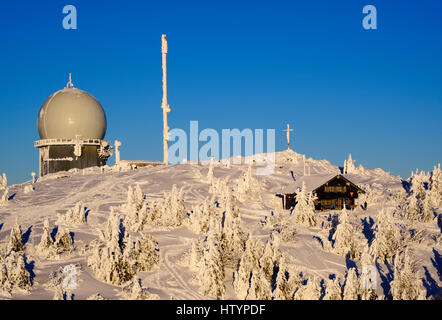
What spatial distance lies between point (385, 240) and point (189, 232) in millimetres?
11858

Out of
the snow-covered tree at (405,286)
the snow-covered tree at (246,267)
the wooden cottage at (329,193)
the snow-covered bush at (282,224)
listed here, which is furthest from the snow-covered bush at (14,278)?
the wooden cottage at (329,193)

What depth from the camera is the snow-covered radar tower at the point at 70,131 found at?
57.2 meters

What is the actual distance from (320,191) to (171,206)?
12.7 metres

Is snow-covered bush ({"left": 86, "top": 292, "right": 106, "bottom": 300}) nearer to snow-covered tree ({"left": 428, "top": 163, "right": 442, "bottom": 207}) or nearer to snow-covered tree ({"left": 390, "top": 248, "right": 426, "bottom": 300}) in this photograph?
snow-covered tree ({"left": 390, "top": 248, "right": 426, "bottom": 300})

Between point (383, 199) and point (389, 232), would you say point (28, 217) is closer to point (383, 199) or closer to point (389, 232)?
point (389, 232)

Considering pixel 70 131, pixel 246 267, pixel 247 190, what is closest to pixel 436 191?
pixel 247 190

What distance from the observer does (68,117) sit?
187 ft

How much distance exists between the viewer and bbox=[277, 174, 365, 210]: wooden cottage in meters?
38.3

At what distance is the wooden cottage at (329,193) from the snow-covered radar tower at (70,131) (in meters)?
28.6

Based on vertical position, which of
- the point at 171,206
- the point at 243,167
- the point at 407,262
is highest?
the point at 243,167

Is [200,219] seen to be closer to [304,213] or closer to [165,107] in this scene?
[304,213]
